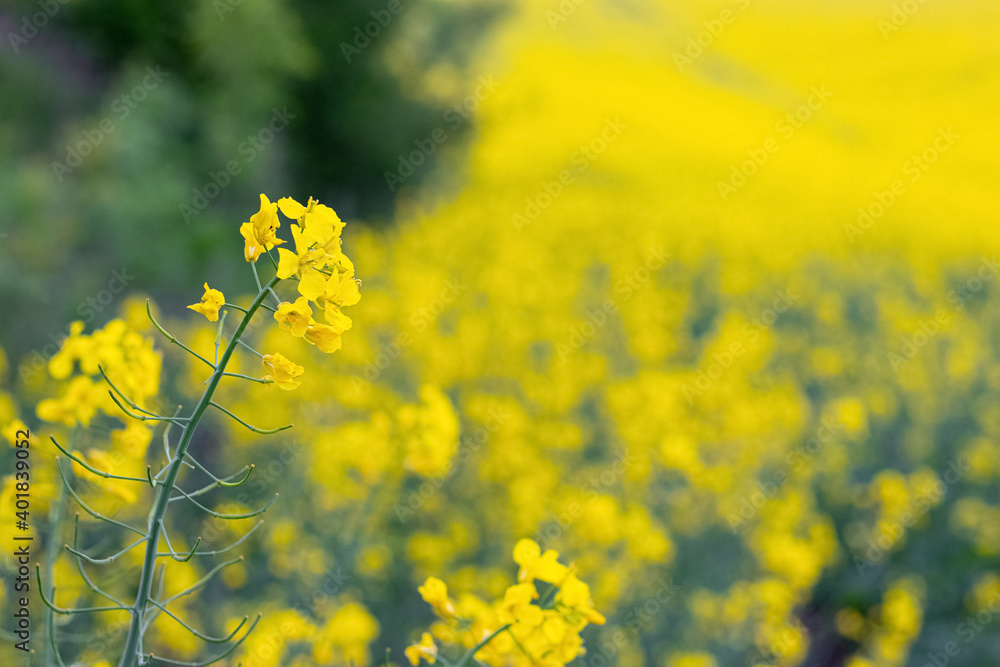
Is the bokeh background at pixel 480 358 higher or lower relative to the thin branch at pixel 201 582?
lower

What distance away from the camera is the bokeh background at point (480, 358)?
2.47 m

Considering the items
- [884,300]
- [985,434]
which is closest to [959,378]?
[985,434]

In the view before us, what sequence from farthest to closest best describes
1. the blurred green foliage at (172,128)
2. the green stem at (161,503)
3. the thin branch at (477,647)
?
1. the blurred green foliage at (172,128)
2. the thin branch at (477,647)
3. the green stem at (161,503)

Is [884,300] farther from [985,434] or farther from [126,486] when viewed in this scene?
[126,486]

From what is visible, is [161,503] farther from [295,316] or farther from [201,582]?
[295,316]

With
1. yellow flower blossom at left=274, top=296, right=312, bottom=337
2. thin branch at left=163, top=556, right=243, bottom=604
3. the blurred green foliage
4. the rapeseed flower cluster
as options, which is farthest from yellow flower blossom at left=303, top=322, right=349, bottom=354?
the blurred green foliage

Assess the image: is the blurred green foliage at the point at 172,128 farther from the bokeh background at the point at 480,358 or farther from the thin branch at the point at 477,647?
the thin branch at the point at 477,647

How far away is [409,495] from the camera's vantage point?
110 inches

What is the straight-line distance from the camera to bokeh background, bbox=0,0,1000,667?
8.11 feet

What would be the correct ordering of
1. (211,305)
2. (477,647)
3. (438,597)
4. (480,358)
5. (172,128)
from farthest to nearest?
1. (172,128)
2. (480,358)
3. (438,597)
4. (477,647)
5. (211,305)

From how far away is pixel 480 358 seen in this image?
4.00 m

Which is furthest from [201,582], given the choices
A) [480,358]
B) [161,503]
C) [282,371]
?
→ [480,358]

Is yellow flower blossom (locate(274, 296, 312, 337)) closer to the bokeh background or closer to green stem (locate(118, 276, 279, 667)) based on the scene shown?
green stem (locate(118, 276, 279, 667))

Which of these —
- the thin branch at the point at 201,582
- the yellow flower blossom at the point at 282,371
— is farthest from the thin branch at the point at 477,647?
the yellow flower blossom at the point at 282,371
